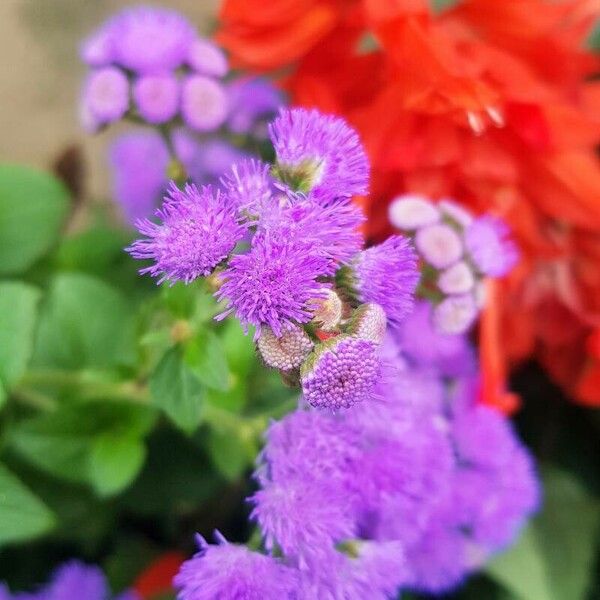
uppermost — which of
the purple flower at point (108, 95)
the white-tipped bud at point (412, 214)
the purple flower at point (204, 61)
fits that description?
the purple flower at point (108, 95)

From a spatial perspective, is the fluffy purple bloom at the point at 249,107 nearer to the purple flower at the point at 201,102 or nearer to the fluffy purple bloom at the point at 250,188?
the purple flower at the point at 201,102

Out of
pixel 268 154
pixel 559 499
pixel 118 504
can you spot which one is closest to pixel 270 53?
pixel 268 154

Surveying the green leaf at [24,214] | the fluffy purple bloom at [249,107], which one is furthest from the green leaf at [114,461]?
the fluffy purple bloom at [249,107]

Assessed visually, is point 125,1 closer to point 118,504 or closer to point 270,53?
point 270,53

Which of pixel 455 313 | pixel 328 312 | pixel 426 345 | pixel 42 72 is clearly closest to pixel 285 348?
pixel 328 312

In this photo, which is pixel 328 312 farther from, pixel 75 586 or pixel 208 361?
pixel 75 586

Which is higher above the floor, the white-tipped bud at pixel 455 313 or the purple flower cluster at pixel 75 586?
the white-tipped bud at pixel 455 313
